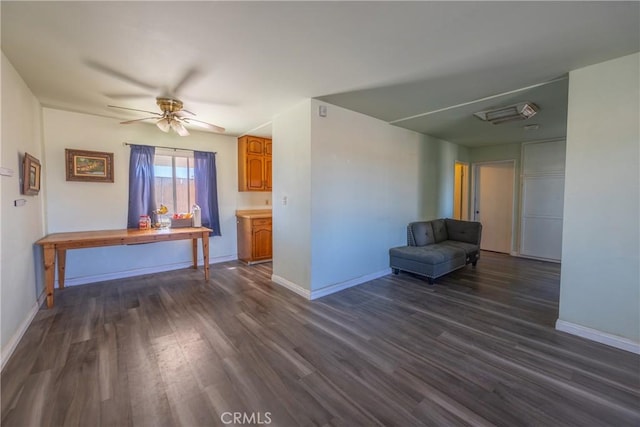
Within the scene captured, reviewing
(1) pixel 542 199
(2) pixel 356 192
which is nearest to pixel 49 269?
(2) pixel 356 192

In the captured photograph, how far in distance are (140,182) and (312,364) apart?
3887 mm

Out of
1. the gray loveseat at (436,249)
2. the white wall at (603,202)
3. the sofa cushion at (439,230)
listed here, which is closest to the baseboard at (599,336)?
the white wall at (603,202)

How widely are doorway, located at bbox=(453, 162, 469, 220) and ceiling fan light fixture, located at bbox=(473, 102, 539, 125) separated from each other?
3.13 meters

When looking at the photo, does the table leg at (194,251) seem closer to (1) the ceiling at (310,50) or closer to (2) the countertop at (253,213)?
(2) the countertop at (253,213)

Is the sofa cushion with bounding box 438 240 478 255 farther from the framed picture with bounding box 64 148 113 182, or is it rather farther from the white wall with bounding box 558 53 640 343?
the framed picture with bounding box 64 148 113 182

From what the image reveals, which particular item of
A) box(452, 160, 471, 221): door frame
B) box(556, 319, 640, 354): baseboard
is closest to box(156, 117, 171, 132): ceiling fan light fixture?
box(556, 319, 640, 354): baseboard

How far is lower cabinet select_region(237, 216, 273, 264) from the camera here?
500cm

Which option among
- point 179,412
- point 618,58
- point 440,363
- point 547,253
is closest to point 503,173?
point 547,253

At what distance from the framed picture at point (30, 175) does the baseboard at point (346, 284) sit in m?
3.19

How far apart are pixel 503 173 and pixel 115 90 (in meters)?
7.18

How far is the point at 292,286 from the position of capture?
375 cm

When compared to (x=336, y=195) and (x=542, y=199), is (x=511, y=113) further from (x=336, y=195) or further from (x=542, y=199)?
(x=542, y=199)

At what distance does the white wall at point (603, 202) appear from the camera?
7.44ft

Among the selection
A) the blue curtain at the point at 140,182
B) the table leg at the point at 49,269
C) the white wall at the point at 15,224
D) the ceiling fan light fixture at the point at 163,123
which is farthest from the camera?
the blue curtain at the point at 140,182
